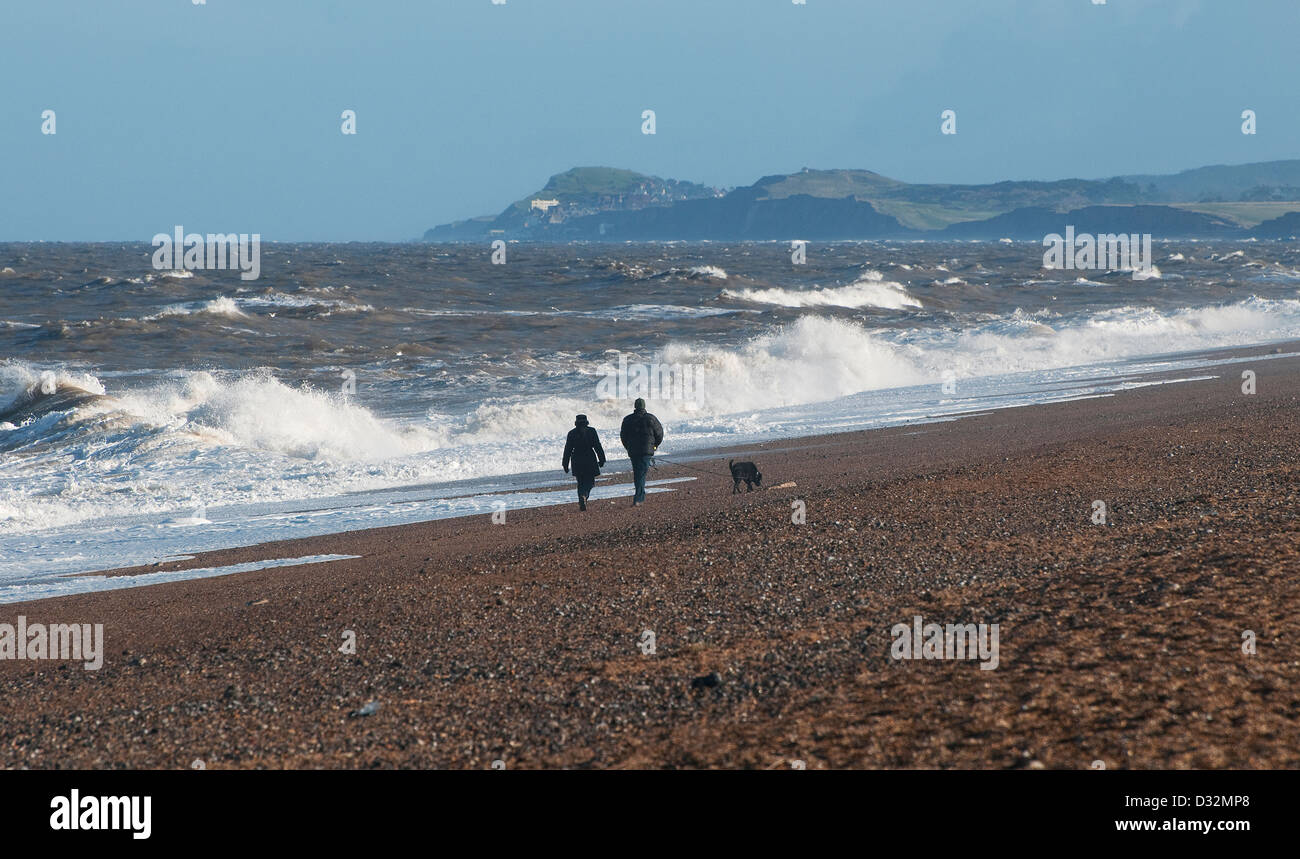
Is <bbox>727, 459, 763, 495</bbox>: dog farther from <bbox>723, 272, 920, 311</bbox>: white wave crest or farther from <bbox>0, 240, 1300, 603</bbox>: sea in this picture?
<bbox>723, 272, 920, 311</bbox>: white wave crest

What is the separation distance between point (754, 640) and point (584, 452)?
7050 millimetres

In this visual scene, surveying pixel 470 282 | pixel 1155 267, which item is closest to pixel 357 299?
pixel 470 282

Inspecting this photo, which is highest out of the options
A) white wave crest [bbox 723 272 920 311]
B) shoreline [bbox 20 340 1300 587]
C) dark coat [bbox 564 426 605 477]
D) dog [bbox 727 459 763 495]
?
white wave crest [bbox 723 272 920 311]

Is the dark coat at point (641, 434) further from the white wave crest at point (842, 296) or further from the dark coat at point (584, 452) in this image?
the white wave crest at point (842, 296)

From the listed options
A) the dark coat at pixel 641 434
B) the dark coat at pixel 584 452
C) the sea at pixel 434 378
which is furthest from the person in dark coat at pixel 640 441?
the sea at pixel 434 378

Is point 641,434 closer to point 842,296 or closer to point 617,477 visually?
point 617,477

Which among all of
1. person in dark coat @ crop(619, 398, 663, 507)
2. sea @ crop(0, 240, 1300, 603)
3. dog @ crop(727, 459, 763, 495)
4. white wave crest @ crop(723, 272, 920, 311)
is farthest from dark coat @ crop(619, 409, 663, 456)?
white wave crest @ crop(723, 272, 920, 311)

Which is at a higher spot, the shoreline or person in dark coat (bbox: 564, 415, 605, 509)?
person in dark coat (bbox: 564, 415, 605, 509)

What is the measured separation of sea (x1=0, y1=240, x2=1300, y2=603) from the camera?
15562mm

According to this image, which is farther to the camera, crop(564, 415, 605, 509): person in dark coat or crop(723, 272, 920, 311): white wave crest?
crop(723, 272, 920, 311): white wave crest

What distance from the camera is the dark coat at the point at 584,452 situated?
13164mm

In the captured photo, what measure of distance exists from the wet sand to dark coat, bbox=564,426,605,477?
4.51 feet

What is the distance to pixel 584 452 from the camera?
43.5 feet
